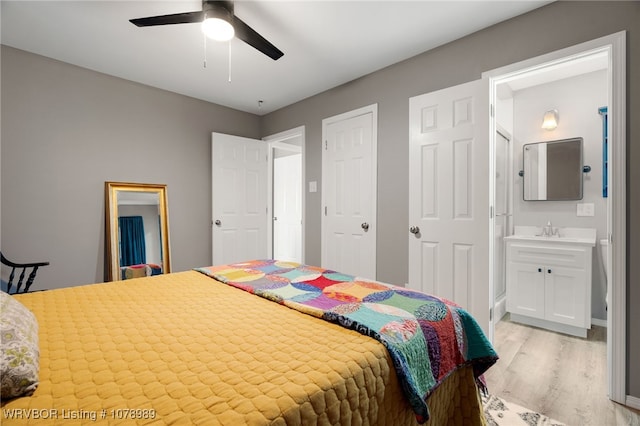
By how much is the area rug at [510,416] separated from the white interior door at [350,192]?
1.41 metres

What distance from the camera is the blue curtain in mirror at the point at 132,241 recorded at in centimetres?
315

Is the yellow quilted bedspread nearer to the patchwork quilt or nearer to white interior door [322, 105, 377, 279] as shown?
the patchwork quilt

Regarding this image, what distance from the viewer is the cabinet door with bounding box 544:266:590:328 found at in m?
2.76

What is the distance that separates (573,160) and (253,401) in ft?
12.7

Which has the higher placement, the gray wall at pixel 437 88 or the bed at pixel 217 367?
the gray wall at pixel 437 88

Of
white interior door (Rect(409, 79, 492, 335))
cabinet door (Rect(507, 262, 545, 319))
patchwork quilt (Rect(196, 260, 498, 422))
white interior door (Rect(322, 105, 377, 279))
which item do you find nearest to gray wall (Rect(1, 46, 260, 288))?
white interior door (Rect(322, 105, 377, 279))

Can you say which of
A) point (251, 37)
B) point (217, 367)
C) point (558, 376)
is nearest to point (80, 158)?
point (251, 37)

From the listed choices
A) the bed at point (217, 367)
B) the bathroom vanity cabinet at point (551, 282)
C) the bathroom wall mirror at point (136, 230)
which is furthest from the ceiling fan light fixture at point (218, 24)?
the bathroom vanity cabinet at point (551, 282)

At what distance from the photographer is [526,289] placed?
10.0ft

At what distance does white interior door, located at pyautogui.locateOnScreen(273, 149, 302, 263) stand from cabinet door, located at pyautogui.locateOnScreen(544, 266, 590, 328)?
3.78m

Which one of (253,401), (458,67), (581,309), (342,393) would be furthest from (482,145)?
(253,401)

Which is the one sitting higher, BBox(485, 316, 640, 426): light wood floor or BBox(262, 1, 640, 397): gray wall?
BBox(262, 1, 640, 397): gray wall

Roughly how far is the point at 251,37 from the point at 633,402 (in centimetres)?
322

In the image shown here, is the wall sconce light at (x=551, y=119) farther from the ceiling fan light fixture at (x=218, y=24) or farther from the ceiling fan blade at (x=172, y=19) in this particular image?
the ceiling fan blade at (x=172, y=19)
